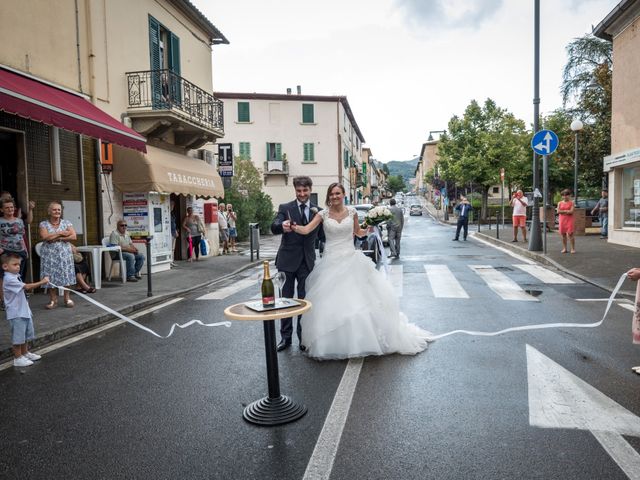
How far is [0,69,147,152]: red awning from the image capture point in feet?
24.8

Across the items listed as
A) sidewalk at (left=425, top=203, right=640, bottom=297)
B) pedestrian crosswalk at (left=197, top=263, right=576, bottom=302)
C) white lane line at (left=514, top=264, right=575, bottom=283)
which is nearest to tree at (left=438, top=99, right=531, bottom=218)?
sidewalk at (left=425, top=203, right=640, bottom=297)

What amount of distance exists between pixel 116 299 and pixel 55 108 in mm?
3375

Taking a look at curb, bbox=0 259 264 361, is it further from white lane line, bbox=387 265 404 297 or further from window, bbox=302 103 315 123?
window, bbox=302 103 315 123

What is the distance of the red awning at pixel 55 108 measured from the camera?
7559 mm

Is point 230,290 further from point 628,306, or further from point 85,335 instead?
point 628,306

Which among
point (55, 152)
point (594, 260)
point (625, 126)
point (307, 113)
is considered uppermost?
point (307, 113)

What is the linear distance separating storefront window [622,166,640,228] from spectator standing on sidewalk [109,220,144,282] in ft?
50.4

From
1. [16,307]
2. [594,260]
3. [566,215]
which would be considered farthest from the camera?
[566,215]

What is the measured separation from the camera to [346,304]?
530cm

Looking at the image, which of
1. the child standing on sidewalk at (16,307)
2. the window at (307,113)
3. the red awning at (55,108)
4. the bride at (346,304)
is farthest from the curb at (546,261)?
the window at (307,113)

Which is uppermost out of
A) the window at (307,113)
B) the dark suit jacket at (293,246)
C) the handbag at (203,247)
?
the window at (307,113)

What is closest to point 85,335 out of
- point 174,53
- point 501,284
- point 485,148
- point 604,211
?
point 501,284

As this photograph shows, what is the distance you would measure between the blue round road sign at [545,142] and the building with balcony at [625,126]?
400 centimetres

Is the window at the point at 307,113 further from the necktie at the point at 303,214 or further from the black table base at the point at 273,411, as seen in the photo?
the black table base at the point at 273,411
